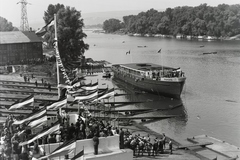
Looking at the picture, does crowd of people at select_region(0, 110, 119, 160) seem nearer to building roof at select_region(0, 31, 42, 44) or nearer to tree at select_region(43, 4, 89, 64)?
building roof at select_region(0, 31, 42, 44)

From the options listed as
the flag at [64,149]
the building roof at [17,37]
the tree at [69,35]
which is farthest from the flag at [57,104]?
the tree at [69,35]

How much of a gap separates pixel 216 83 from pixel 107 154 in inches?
2133

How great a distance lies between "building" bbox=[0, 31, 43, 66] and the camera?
235 ft

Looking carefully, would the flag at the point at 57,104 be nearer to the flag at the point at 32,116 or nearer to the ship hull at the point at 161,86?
the flag at the point at 32,116

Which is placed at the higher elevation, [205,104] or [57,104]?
[57,104]

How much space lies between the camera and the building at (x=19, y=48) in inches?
2825

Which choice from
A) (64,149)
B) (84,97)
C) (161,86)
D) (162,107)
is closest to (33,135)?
(64,149)

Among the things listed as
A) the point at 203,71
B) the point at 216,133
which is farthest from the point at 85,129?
the point at 203,71

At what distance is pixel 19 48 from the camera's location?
73438 mm

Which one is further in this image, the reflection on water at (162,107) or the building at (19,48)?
the building at (19,48)

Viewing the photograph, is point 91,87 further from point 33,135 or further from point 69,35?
point 69,35

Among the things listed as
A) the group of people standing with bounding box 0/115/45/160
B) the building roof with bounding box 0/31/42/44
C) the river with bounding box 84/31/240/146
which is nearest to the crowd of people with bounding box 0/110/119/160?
the group of people standing with bounding box 0/115/45/160

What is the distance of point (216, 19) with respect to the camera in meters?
180

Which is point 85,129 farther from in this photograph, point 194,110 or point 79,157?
point 194,110
